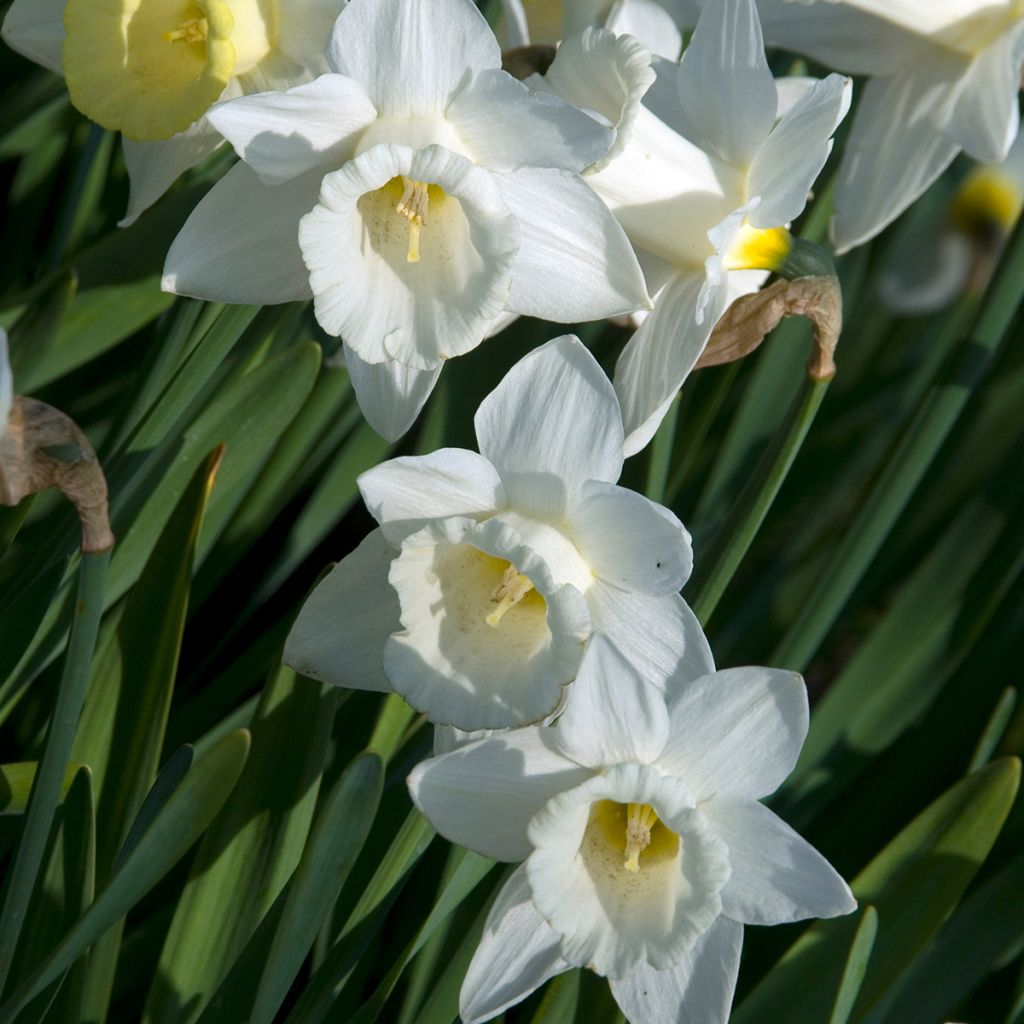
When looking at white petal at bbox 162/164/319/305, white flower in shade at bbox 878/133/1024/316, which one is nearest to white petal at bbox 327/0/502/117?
white petal at bbox 162/164/319/305

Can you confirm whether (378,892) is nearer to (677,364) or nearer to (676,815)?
(676,815)

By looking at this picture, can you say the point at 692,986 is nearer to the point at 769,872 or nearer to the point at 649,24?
the point at 769,872

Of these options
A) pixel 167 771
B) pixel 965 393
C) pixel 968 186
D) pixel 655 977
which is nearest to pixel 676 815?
pixel 655 977

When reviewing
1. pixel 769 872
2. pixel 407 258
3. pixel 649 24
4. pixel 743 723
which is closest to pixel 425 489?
pixel 407 258

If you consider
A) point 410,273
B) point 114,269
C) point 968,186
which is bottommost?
point 968,186

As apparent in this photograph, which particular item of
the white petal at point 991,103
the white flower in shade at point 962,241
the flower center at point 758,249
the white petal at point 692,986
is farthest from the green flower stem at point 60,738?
the white flower in shade at point 962,241

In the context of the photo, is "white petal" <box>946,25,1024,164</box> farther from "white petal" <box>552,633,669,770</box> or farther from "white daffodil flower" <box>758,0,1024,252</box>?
"white petal" <box>552,633,669,770</box>
